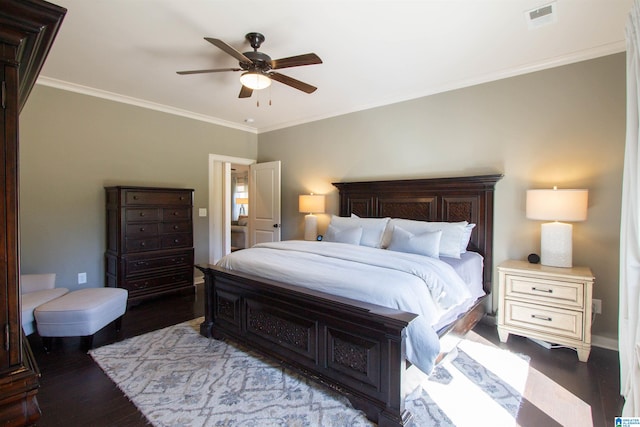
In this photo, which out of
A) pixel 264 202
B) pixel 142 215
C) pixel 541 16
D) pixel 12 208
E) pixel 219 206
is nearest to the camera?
pixel 12 208

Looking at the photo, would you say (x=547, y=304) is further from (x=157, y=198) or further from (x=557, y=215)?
(x=157, y=198)

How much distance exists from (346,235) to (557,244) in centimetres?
197

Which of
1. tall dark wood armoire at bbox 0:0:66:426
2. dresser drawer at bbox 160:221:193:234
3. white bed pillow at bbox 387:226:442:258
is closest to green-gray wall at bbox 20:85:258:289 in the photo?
dresser drawer at bbox 160:221:193:234

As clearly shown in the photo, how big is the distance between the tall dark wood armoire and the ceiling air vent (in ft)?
9.08

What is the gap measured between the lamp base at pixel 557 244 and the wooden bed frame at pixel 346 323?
0.53m

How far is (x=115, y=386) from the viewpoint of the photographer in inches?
85.8

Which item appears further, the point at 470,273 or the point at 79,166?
the point at 79,166

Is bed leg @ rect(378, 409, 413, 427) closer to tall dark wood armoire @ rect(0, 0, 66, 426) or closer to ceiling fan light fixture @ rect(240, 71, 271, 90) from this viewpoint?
tall dark wood armoire @ rect(0, 0, 66, 426)

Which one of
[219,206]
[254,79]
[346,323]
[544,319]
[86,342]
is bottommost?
[86,342]

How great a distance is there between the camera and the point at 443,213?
3.57 m

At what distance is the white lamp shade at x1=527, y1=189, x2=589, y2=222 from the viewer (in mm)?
2605

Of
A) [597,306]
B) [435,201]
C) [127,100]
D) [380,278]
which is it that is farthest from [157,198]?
[597,306]

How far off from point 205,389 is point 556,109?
3.83m

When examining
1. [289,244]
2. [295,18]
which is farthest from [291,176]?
[295,18]
